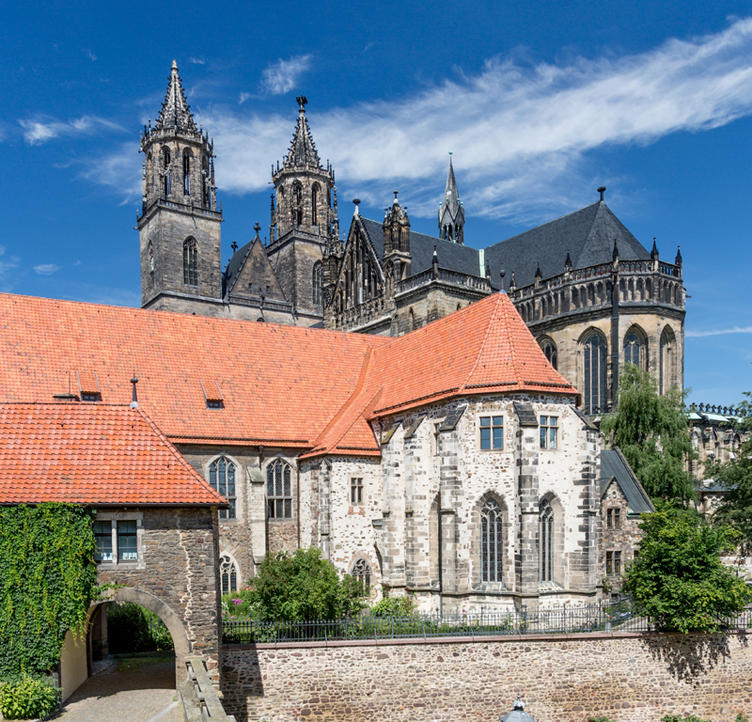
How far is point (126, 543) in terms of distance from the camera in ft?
59.1

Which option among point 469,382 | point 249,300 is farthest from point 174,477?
point 249,300

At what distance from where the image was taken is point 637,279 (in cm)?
4550

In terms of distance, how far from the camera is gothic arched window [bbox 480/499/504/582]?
26000 millimetres

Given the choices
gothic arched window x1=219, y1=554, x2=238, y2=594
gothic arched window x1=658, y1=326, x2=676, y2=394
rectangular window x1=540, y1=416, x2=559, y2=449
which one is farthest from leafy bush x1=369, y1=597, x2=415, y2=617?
gothic arched window x1=658, y1=326, x2=676, y2=394

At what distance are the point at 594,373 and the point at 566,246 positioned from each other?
8745 mm

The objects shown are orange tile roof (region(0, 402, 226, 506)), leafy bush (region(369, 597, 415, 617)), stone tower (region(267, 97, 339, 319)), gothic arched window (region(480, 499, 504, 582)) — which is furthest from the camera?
stone tower (region(267, 97, 339, 319))

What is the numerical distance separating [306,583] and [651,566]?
10853 mm

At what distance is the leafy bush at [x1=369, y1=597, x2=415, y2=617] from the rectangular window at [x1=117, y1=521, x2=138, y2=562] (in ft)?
32.5

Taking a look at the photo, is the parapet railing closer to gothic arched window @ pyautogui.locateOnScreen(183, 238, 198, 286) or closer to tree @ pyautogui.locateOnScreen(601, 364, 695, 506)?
tree @ pyautogui.locateOnScreen(601, 364, 695, 506)

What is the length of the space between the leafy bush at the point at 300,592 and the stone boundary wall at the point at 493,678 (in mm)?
1482

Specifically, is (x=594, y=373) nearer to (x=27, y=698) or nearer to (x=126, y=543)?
(x=126, y=543)

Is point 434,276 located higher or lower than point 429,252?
lower

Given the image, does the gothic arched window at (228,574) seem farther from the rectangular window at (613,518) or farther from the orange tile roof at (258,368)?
the rectangular window at (613,518)

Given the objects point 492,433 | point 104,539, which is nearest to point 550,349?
point 492,433
